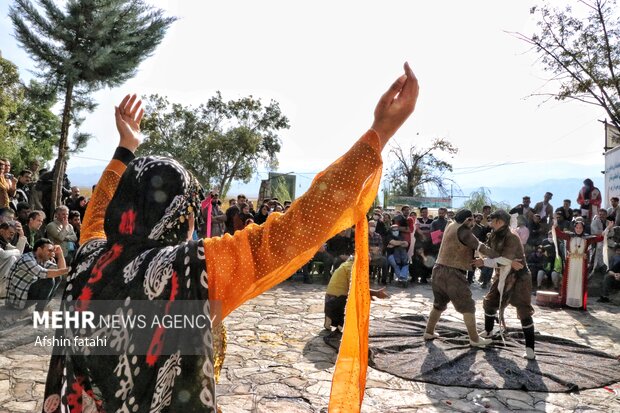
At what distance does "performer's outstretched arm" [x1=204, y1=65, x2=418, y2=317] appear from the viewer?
1.30 metres

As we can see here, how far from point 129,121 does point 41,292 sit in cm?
558

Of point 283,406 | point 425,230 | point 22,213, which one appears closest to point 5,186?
Answer: point 22,213

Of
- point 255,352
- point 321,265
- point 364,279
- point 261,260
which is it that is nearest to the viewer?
point 261,260

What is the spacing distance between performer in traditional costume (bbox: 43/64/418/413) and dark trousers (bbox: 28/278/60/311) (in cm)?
591

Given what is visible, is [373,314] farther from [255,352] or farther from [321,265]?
[321,265]

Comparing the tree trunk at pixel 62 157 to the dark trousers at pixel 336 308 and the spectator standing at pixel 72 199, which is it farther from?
the dark trousers at pixel 336 308

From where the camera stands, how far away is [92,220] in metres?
1.91

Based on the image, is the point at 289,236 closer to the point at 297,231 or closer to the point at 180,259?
the point at 297,231

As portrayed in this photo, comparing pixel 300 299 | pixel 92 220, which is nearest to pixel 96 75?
pixel 300 299

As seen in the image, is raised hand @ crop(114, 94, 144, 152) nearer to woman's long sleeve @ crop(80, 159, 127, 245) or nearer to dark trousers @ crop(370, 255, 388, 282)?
woman's long sleeve @ crop(80, 159, 127, 245)

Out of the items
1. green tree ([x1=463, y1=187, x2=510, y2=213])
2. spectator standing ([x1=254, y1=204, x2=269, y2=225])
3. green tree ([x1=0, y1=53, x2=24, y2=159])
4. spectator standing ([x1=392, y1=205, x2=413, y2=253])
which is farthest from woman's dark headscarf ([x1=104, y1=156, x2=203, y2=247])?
green tree ([x1=463, y1=187, x2=510, y2=213])

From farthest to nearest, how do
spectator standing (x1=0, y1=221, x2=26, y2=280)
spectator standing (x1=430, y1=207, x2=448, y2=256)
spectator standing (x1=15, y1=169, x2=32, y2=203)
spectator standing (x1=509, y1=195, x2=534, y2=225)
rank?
spectator standing (x1=509, y1=195, x2=534, y2=225) < spectator standing (x1=430, y1=207, x2=448, y2=256) < spectator standing (x1=15, y1=169, x2=32, y2=203) < spectator standing (x1=0, y1=221, x2=26, y2=280)

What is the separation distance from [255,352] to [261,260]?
5.06m

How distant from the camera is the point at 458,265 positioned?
6273 mm
